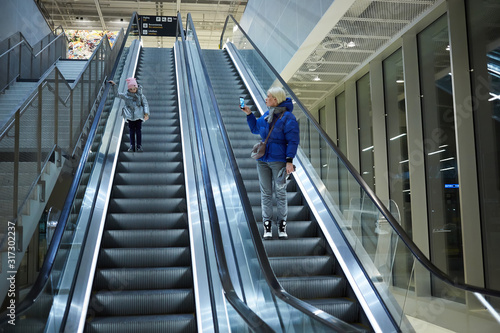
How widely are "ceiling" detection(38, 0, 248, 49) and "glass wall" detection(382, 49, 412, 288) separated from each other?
1479 centimetres

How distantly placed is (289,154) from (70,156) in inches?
135

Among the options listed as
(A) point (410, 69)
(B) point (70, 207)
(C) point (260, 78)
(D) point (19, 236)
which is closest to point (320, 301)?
(B) point (70, 207)

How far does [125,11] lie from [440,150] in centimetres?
2108

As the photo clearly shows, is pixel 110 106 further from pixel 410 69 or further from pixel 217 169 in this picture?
pixel 410 69

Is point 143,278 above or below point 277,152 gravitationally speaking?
below

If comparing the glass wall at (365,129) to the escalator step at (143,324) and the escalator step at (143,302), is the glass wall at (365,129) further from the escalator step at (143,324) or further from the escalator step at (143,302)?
the escalator step at (143,324)

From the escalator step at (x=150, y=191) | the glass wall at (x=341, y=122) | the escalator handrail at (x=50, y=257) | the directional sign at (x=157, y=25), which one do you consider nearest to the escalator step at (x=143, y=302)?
the escalator handrail at (x=50, y=257)

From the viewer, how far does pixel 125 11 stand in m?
25.3

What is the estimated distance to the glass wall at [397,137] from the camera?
31.4 ft

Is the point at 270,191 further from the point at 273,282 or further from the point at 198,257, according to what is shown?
the point at 273,282

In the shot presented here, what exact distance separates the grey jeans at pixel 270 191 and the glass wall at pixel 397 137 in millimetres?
4423

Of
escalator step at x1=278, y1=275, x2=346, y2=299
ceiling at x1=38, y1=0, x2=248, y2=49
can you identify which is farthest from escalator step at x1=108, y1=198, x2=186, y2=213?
ceiling at x1=38, y1=0, x2=248, y2=49

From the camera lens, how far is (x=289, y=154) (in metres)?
5.36

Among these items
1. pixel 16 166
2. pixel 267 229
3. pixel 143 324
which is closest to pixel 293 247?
pixel 267 229
